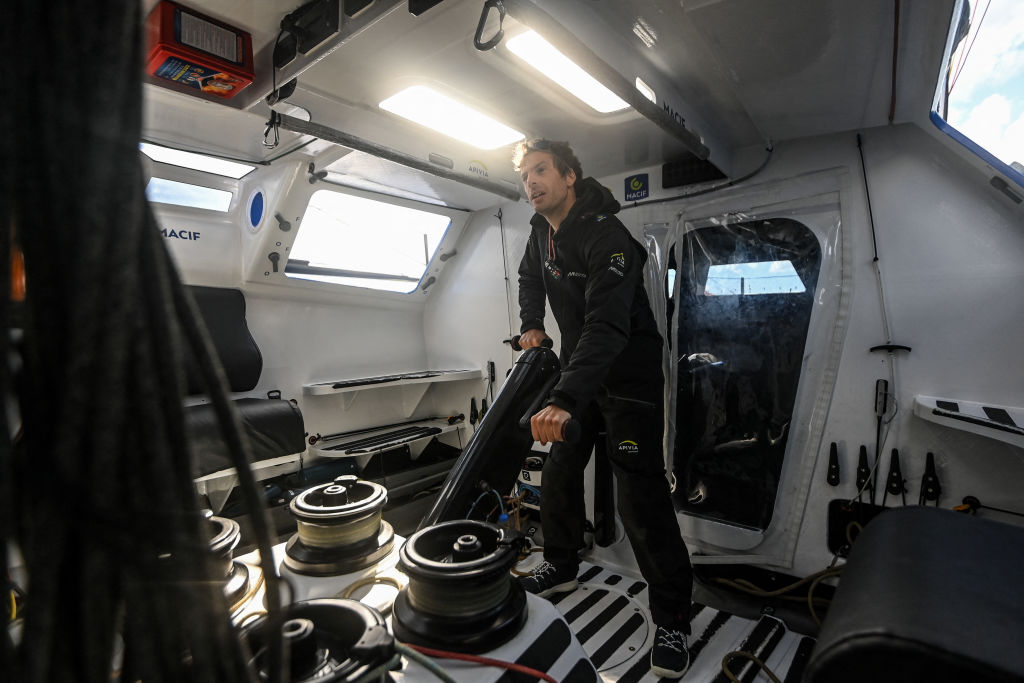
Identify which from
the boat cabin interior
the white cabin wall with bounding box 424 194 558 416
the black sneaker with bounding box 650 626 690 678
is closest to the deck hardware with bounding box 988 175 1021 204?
the boat cabin interior

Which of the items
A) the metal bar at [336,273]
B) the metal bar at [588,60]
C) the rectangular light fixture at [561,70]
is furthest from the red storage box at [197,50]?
the metal bar at [336,273]

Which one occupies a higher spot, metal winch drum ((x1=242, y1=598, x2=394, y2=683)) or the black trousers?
metal winch drum ((x1=242, y1=598, x2=394, y2=683))

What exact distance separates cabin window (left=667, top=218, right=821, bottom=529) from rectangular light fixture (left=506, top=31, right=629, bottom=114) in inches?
44.5

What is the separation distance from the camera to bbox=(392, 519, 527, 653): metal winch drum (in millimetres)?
886

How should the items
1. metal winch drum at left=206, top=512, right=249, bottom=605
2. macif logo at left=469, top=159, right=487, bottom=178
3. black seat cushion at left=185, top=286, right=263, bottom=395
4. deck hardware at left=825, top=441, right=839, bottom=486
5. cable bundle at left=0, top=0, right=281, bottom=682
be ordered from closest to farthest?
cable bundle at left=0, top=0, right=281, bottom=682
metal winch drum at left=206, top=512, right=249, bottom=605
deck hardware at left=825, top=441, right=839, bottom=486
macif logo at left=469, top=159, right=487, bottom=178
black seat cushion at left=185, top=286, right=263, bottom=395

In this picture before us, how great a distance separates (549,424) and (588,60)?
50.3 inches

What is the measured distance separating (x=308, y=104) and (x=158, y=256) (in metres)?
2.30

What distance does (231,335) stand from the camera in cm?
324

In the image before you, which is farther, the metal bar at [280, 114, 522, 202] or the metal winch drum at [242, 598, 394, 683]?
the metal bar at [280, 114, 522, 202]

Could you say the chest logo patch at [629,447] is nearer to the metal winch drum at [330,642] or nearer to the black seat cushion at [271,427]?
the metal winch drum at [330,642]

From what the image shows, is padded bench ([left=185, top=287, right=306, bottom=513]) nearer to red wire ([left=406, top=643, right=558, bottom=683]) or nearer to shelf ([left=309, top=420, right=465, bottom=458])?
shelf ([left=309, top=420, right=465, bottom=458])

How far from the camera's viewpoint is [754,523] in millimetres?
2742

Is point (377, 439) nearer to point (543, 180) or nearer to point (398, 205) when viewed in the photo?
point (398, 205)

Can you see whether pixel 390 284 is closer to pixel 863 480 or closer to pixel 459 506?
pixel 459 506
